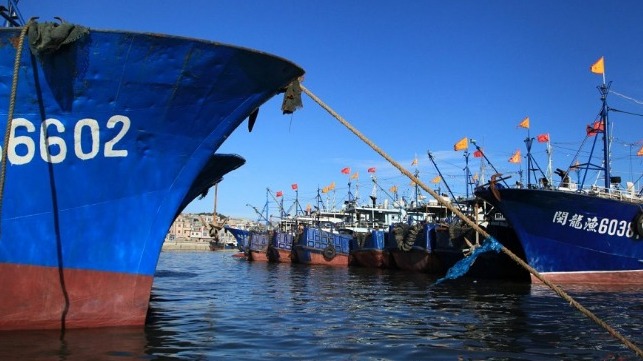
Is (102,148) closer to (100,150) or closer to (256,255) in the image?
(100,150)

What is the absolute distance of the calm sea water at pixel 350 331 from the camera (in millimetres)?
7188

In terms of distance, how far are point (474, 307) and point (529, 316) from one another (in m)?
1.76

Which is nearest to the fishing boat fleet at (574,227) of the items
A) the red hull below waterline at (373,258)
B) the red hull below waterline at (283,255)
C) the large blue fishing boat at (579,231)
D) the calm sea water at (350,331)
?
the large blue fishing boat at (579,231)

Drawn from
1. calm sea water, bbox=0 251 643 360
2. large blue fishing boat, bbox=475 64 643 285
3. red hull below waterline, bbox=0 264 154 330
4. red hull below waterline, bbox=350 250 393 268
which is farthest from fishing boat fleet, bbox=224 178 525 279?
red hull below waterline, bbox=0 264 154 330

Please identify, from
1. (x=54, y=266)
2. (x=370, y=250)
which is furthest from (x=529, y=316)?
(x=370, y=250)

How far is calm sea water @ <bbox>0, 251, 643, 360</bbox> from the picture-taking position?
7.19 metres

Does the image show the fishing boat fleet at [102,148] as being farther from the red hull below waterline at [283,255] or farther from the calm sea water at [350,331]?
the red hull below waterline at [283,255]

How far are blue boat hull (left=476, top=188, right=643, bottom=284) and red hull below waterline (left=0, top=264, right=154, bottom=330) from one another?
16.0 m

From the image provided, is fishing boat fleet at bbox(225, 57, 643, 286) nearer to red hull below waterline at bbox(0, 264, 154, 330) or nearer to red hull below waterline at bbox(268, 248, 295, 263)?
red hull below waterline at bbox(0, 264, 154, 330)

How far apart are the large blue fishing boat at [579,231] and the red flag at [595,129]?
446 cm

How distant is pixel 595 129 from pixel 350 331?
65.8 feet

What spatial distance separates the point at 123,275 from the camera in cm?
806

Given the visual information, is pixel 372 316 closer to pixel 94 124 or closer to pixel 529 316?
pixel 529 316

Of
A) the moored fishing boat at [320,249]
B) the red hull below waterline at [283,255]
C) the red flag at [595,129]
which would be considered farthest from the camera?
the red hull below waterline at [283,255]
